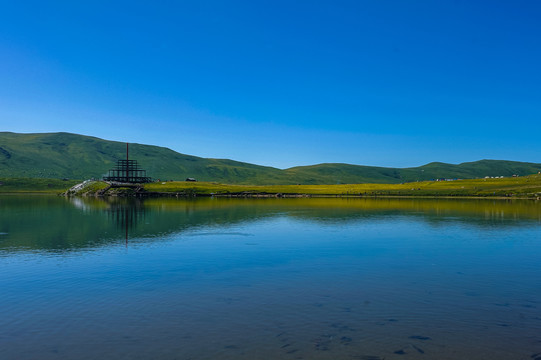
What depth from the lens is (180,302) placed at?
21281 millimetres

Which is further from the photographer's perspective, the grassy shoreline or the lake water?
the grassy shoreline

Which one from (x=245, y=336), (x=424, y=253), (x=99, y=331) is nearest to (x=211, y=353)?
(x=245, y=336)

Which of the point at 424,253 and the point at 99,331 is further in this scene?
the point at 424,253

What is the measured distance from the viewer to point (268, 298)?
22078mm

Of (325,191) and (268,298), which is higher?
(325,191)

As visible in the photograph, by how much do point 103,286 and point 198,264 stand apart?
8665 millimetres

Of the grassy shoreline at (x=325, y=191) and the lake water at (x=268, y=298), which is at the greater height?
the grassy shoreline at (x=325, y=191)

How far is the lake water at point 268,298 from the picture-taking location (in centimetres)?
1560

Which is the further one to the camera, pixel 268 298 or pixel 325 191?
pixel 325 191

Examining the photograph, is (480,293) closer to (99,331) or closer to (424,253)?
(424,253)

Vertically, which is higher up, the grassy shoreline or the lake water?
the grassy shoreline

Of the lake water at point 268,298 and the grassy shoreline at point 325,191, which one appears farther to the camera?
the grassy shoreline at point 325,191

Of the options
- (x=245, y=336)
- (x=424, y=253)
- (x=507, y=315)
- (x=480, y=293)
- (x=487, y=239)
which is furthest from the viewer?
(x=487, y=239)

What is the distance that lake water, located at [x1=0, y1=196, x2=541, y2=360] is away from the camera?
15.6 metres
